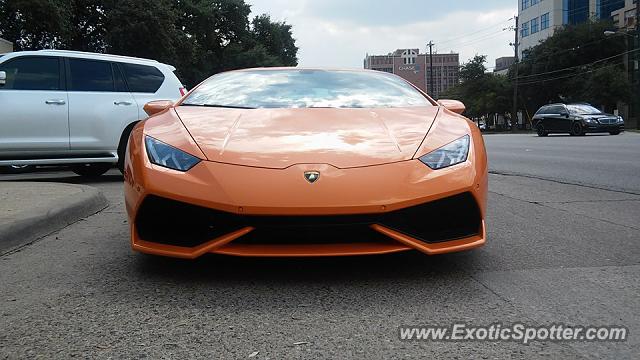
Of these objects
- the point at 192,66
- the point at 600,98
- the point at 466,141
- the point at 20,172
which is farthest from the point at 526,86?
the point at 466,141

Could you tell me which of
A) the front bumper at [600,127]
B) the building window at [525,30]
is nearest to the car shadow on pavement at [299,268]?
the front bumper at [600,127]

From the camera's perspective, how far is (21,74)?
7.50m

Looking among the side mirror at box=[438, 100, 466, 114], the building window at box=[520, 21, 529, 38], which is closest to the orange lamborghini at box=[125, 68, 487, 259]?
the side mirror at box=[438, 100, 466, 114]

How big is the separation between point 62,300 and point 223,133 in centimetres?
120

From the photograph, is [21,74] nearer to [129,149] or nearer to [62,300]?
[129,149]

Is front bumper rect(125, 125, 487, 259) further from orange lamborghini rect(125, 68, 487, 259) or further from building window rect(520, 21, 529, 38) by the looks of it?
building window rect(520, 21, 529, 38)

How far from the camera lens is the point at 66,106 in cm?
757

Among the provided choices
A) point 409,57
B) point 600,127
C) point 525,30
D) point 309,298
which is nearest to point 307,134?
point 309,298

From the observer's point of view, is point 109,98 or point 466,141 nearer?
point 466,141

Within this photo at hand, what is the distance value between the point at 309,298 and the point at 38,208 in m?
2.91

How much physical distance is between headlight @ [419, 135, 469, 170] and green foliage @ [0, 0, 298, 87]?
23.7 meters

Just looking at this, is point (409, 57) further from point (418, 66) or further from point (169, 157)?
point (169, 157)

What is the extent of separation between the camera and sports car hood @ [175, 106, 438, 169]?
2980mm

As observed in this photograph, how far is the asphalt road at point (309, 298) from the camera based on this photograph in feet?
7.15
